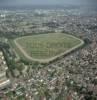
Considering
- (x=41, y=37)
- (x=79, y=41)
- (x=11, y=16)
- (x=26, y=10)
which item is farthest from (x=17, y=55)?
(x=26, y=10)

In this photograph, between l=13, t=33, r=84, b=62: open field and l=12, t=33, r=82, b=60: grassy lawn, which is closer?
l=13, t=33, r=84, b=62: open field

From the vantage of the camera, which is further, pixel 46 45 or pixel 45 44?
pixel 45 44

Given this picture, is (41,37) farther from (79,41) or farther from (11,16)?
(11,16)

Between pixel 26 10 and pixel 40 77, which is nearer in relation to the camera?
pixel 40 77

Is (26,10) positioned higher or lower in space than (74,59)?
higher

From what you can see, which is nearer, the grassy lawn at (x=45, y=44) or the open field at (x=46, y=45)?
the open field at (x=46, y=45)

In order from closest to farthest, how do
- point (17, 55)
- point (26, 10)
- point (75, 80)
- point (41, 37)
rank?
point (75, 80) → point (17, 55) → point (41, 37) → point (26, 10)
